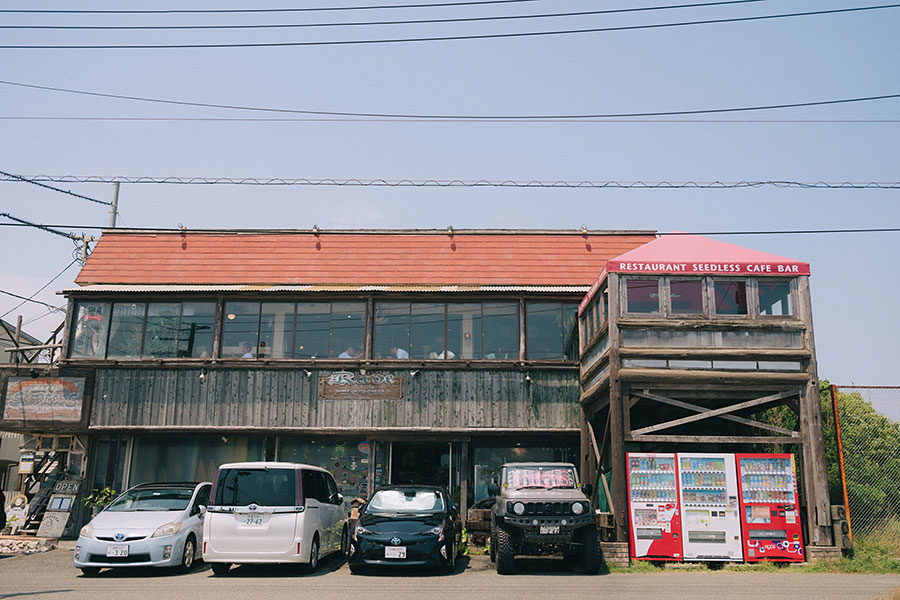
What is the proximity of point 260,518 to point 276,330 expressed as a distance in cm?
822

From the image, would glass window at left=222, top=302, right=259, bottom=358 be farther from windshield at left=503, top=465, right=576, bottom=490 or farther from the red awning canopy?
the red awning canopy

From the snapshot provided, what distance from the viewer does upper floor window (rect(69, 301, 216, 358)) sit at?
20.6 metres

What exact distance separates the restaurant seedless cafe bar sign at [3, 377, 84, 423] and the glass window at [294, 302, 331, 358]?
5768 mm

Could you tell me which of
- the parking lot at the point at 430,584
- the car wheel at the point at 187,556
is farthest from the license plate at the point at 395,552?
the car wheel at the point at 187,556

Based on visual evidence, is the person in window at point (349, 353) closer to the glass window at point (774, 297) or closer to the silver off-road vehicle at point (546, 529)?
the silver off-road vehicle at point (546, 529)

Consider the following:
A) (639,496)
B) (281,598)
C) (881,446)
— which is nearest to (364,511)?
(281,598)

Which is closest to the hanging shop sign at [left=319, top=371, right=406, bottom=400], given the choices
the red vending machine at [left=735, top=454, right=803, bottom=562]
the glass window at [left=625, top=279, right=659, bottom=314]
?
the glass window at [left=625, top=279, right=659, bottom=314]

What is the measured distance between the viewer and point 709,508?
47.4 ft

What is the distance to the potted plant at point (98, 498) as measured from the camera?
1969 centimetres

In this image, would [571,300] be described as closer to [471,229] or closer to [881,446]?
[471,229]

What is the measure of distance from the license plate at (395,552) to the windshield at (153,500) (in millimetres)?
4132

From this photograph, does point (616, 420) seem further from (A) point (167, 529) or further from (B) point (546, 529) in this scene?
(A) point (167, 529)

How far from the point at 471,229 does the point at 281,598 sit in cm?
1367

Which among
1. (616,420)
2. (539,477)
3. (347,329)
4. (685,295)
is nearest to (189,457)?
(347,329)
